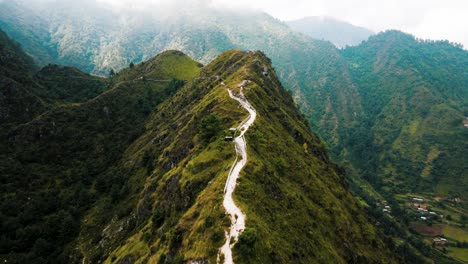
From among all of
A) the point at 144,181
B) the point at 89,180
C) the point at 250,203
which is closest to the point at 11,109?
the point at 89,180

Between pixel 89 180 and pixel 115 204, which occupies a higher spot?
pixel 115 204

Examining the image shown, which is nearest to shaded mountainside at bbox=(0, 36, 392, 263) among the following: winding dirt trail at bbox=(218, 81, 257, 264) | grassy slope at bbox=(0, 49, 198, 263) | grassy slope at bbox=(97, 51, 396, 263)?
grassy slope at bbox=(97, 51, 396, 263)

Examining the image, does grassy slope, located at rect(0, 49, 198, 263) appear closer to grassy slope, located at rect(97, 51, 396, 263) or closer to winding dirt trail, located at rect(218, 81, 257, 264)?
grassy slope, located at rect(97, 51, 396, 263)

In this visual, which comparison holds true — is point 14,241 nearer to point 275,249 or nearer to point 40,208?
point 40,208

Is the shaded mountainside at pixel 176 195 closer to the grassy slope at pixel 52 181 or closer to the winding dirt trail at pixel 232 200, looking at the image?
the grassy slope at pixel 52 181

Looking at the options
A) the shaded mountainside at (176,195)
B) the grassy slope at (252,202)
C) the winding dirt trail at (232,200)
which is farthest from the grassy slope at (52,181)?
the winding dirt trail at (232,200)

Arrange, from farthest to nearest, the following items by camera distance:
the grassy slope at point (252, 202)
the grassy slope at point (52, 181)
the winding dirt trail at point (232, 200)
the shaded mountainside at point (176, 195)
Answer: the grassy slope at point (52, 181)
the shaded mountainside at point (176, 195)
the grassy slope at point (252, 202)
the winding dirt trail at point (232, 200)
